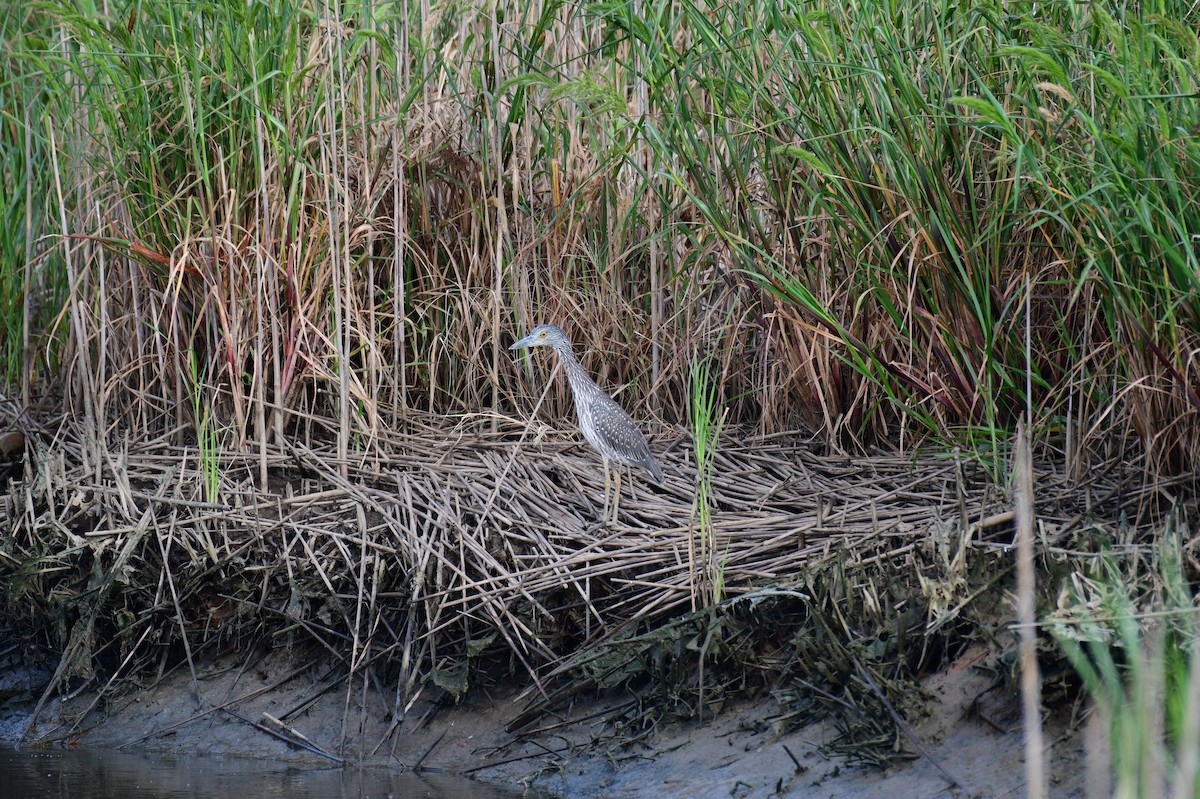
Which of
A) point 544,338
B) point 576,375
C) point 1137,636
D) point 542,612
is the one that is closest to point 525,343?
point 544,338

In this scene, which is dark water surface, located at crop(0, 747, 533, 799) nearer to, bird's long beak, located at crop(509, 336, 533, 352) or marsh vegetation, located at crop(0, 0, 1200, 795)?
marsh vegetation, located at crop(0, 0, 1200, 795)

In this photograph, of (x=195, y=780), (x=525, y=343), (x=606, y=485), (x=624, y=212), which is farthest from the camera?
(x=624, y=212)

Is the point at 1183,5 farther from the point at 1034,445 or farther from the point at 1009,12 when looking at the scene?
the point at 1034,445

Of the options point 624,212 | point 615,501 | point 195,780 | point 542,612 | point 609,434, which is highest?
point 624,212

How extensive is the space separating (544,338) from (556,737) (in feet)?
5.24

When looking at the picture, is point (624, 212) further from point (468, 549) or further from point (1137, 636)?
point (1137, 636)

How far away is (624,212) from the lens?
17.1 feet

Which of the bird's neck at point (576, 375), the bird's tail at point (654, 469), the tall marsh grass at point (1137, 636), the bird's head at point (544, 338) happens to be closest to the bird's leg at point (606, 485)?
the bird's tail at point (654, 469)

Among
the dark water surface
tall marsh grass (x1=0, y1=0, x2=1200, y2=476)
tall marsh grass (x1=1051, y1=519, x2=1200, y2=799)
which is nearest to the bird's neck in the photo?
tall marsh grass (x1=0, y1=0, x2=1200, y2=476)

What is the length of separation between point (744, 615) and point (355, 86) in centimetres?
259

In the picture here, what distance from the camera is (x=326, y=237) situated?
4.74 meters

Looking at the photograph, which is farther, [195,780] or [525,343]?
[525,343]

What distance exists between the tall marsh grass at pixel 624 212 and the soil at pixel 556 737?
34.0 inches

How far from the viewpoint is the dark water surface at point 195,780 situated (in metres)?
3.83
